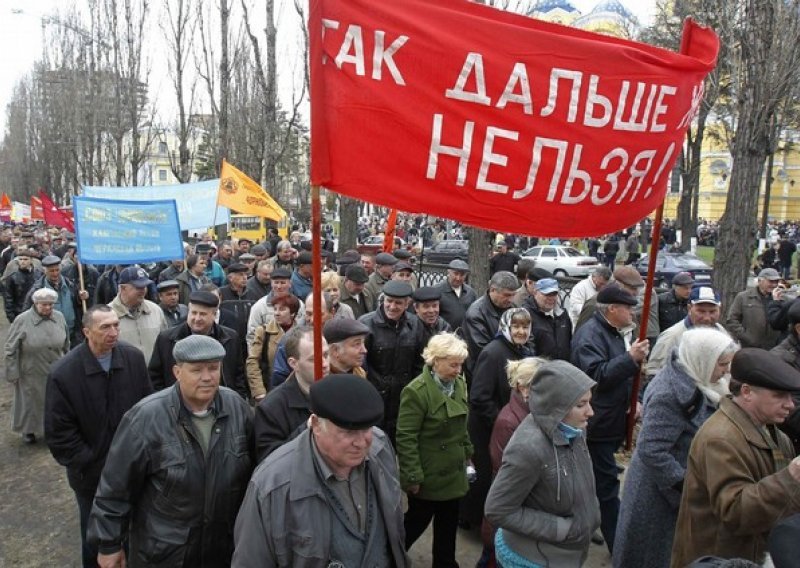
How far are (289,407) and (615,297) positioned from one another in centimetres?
260

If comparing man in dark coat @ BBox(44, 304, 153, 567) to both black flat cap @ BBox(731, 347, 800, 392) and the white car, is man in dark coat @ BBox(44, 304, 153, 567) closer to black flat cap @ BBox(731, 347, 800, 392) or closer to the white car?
black flat cap @ BBox(731, 347, 800, 392)

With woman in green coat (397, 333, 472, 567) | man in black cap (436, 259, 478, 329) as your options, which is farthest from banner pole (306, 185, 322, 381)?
man in black cap (436, 259, 478, 329)

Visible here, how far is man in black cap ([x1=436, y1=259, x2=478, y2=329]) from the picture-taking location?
23.6 feet

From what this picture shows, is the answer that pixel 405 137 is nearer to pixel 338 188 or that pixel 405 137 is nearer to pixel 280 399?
pixel 338 188

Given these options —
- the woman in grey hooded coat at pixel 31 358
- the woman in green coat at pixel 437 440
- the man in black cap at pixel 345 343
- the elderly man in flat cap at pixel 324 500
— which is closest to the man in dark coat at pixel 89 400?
the man in black cap at pixel 345 343

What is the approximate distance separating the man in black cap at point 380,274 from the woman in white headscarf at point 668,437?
468 centimetres

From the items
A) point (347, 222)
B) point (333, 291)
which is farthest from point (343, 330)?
point (347, 222)

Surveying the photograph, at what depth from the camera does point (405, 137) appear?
2.85 m

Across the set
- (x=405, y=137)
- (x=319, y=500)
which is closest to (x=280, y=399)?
(x=319, y=500)

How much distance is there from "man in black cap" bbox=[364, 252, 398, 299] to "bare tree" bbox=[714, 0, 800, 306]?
5.44 metres

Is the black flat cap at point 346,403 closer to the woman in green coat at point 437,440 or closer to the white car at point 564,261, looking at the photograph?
the woman in green coat at point 437,440

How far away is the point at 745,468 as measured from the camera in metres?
2.64

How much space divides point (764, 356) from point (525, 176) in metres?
1.31

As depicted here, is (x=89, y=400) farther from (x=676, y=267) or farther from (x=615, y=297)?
(x=676, y=267)
